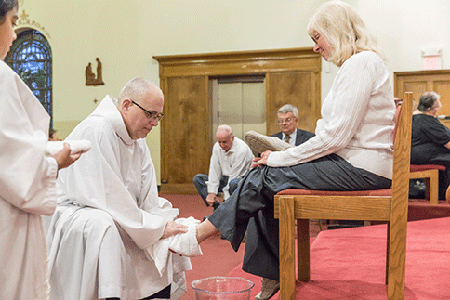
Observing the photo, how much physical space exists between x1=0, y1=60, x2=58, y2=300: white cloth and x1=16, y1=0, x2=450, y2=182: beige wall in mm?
7723

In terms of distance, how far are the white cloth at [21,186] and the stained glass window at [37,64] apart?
9570 mm

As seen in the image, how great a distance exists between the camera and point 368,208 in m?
1.93

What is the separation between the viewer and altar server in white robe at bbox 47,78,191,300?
2.05 metres

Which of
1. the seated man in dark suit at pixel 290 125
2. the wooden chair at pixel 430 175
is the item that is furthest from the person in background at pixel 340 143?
the seated man in dark suit at pixel 290 125

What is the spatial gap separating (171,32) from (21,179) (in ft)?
28.1

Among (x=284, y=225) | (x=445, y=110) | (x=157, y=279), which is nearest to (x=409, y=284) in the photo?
(x=284, y=225)

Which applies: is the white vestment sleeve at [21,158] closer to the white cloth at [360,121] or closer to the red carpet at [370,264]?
the white cloth at [360,121]

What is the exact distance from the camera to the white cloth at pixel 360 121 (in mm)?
2002

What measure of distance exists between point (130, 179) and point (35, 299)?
1.17 metres

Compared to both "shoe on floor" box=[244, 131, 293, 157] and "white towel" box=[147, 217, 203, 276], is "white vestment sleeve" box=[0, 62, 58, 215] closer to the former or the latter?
"white towel" box=[147, 217, 203, 276]

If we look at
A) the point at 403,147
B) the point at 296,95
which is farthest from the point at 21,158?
the point at 296,95

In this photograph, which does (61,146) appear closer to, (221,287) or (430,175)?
(221,287)

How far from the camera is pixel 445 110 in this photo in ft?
27.3

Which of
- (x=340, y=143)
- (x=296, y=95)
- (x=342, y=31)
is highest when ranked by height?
(x=296, y=95)
